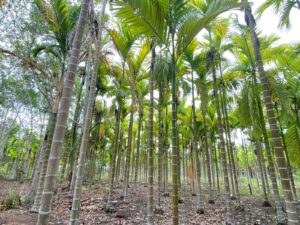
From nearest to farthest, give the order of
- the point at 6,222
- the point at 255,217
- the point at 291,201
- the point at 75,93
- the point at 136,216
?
the point at 291,201 → the point at 6,222 → the point at 136,216 → the point at 255,217 → the point at 75,93

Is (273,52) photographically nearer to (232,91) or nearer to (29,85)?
(232,91)

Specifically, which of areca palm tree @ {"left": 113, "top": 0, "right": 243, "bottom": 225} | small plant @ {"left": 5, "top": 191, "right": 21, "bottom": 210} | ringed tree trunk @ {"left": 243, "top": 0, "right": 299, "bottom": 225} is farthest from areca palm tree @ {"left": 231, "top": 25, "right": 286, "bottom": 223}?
small plant @ {"left": 5, "top": 191, "right": 21, "bottom": 210}

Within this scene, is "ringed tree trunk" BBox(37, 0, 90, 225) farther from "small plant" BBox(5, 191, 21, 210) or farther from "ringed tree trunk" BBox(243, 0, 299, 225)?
"small plant" BBox(5, 191, 21, 210)

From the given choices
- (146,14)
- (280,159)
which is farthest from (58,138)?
(280,159)

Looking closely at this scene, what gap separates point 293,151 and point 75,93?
37.7 ft

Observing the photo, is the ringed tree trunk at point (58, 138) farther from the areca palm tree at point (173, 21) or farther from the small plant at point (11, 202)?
the small plant at point (11, 202)

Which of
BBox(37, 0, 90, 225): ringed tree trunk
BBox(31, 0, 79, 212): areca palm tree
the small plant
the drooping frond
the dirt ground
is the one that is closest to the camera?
BBox(37, 0, 90, 225): ringed tree trunk

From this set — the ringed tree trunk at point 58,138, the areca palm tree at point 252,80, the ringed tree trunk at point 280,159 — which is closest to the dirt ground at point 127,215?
the areca palm tree at point 252,80

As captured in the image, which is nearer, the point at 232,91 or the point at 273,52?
the point at 273,52

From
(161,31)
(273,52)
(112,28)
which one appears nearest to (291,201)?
(161,31)

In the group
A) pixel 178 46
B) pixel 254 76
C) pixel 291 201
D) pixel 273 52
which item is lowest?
pixel 291 201

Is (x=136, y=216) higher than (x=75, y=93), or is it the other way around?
(x=75, y=93)

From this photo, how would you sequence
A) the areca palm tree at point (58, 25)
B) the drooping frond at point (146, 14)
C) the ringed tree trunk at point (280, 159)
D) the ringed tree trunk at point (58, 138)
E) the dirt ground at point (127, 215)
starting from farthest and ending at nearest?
the dirt ground at point (127, 215), the areca palm tree at point (58, 25), the drooping frond at point (146, 14), the ringed tree trunk at point (280, 159), the ringed tree trunk at point (58, 138)

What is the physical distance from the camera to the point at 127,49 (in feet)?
23.8
